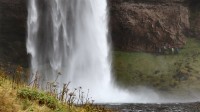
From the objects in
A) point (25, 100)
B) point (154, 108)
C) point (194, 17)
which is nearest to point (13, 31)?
point (194, 17)

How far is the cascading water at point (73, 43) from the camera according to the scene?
92000 mm

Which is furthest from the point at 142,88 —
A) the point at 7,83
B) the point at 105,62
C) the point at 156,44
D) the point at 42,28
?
the point at 7,83

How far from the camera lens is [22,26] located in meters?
93.7

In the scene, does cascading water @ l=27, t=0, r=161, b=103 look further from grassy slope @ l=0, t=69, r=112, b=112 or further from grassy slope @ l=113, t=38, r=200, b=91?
grassy slope @ l=0, t=69, r=112, b=112

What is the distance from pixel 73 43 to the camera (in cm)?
9481

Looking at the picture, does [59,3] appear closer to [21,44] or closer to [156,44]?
[21,44]

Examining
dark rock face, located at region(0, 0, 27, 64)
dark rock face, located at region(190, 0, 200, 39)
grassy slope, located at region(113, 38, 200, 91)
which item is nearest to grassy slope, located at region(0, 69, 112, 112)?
grassy slope, located at region(113, 38, 200, 91)

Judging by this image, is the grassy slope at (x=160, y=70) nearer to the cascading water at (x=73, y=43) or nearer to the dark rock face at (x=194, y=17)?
the cascading water at (x=73, y=43)

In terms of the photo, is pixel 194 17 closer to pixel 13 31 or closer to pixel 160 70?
pixel 160 70

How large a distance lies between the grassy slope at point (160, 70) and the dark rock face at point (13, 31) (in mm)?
21568

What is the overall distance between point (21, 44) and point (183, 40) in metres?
40.6

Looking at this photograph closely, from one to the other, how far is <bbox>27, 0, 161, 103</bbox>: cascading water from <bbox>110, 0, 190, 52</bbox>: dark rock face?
5.88 meters

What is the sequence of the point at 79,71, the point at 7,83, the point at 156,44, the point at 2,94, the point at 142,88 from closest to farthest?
1. the point at 2,94
2. the point at 7,83
3. the point at 142,88
4. the point at 79,71
5. the point at 156,44

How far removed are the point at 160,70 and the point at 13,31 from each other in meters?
34.0
